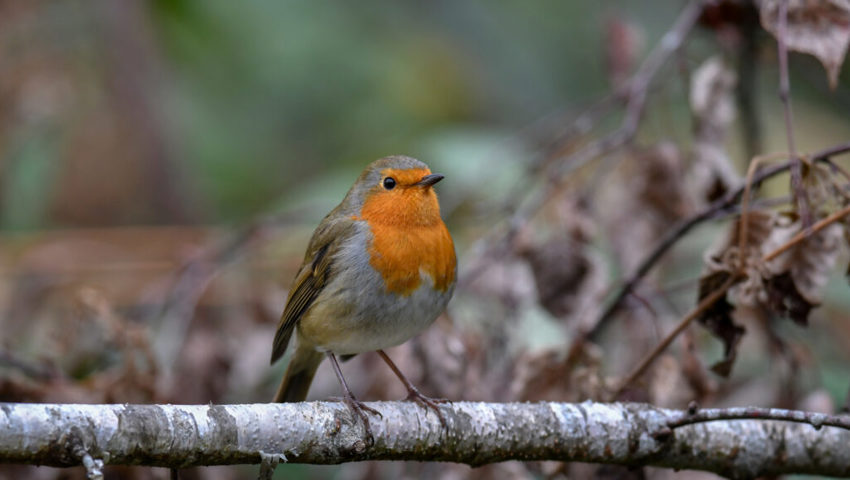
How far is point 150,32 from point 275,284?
377 cm

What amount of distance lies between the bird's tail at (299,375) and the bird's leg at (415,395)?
10.2 inches

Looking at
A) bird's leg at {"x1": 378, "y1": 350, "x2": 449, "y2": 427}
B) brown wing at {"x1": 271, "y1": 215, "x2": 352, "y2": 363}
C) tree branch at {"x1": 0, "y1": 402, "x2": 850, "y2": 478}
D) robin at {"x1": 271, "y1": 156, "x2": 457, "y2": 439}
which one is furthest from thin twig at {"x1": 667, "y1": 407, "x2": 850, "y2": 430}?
brown wing at {"x1": 271, "y1": 215, "x2": 352, "y2": 363}

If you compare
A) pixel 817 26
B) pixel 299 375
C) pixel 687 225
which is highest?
pixel 817 26

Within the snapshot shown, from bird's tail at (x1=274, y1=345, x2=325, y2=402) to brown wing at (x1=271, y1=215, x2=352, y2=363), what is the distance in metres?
0.11

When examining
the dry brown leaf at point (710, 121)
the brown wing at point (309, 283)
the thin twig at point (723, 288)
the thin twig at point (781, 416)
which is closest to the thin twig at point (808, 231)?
the thin twig at point (723, 288)

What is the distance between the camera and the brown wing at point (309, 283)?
3.32 metres

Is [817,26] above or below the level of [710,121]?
above

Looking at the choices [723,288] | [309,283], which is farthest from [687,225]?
[309,283]

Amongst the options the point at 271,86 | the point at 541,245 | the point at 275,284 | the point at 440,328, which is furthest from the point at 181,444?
the point at 271,86

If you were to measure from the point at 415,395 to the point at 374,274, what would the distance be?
16.6 inches

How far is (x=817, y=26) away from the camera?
2.78 m

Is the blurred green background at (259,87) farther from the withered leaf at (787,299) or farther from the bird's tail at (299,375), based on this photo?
the withered leaf at (787,299)

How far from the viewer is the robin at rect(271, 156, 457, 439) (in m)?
3.09

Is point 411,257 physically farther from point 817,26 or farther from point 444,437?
point 817,26
